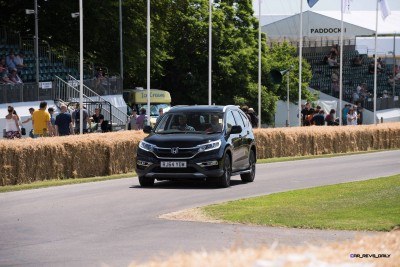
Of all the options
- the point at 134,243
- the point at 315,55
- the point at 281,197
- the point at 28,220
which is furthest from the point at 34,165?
the point at 315,55

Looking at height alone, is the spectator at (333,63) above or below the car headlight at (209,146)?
above

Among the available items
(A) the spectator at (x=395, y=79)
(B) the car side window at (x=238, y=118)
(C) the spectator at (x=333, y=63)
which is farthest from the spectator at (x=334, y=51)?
(B) the car side window at (x=238, y=118)

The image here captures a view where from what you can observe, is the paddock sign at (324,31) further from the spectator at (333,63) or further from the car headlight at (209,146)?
the car headlight at (209,146)

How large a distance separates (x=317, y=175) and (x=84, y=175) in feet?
19.2

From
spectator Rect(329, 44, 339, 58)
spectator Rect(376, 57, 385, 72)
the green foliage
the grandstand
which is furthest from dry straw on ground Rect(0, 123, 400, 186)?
spectator Rect(376, 57, 385, 72)

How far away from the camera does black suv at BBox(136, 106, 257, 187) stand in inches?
898

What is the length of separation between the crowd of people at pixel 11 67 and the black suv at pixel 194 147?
65.5 ft

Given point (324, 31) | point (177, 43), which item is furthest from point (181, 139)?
point (324, 31)

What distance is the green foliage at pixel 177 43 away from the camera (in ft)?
196

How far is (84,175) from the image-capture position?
27.4 meters

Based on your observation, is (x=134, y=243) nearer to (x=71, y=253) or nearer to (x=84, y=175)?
(x=71, y=253)

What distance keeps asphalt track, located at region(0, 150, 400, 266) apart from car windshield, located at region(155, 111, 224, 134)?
118 cm

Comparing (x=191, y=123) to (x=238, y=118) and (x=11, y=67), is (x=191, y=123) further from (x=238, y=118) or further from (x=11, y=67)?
(x=11, y=67)

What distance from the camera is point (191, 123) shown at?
2389 cm
